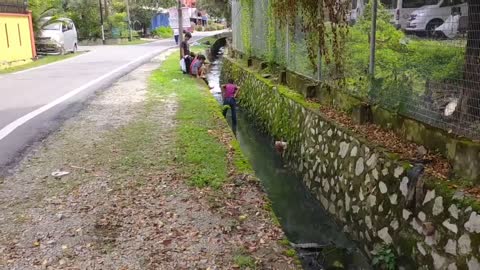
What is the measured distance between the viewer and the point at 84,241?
13.2 ft

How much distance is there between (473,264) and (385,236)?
123cm

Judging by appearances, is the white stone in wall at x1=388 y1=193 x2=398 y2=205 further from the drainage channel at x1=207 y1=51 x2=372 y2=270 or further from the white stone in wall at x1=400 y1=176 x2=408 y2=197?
the drainage channel at x1=207 y1=51 x2=372 y2=270

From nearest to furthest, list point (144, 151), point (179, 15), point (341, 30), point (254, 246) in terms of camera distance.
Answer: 1. point (254, 246)
2. point (144, 151)
3. point (341, 30)
4. point (179, 15)

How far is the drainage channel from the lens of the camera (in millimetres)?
4836

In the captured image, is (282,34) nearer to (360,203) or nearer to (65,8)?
(360,203)

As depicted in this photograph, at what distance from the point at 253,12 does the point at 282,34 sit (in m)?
3.41

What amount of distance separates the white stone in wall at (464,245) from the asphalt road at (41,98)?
16.4 feet

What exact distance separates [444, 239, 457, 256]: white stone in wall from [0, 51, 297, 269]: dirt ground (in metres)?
1.18

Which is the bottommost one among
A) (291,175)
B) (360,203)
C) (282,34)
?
(291,175)

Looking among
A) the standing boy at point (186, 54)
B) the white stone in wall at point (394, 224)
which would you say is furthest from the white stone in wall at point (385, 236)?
the standing boy at point (186, 54)

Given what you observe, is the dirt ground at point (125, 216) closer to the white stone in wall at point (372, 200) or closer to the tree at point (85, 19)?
the white stone in wall at point (372, 200)

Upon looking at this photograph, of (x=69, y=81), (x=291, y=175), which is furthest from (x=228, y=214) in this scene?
(x=69, y=81)

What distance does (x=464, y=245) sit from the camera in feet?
11.3

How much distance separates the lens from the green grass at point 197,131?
18.8 feet
